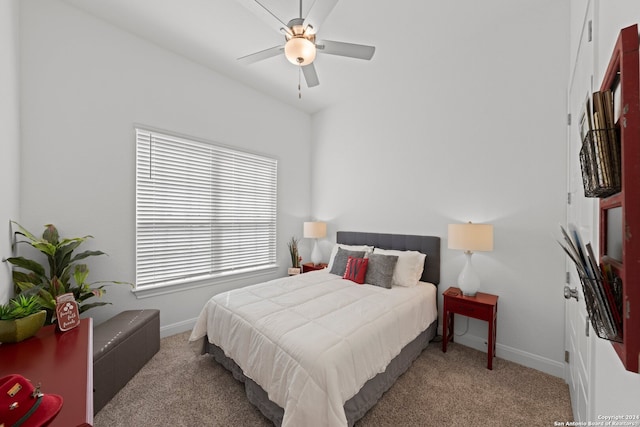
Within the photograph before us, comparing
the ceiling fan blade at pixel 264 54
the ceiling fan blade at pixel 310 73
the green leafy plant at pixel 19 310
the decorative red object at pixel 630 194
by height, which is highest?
the ceiling fan blade at pixel 264 54

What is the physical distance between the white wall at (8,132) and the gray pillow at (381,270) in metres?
3.10

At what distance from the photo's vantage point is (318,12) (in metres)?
1.84

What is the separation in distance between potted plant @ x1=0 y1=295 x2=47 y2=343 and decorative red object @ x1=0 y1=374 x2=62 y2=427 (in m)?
0.70

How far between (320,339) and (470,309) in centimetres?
169

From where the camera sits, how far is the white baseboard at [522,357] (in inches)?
89.0

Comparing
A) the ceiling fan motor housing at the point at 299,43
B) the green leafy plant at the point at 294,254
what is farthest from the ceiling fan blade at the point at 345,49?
the green leafy plant at the point at 294,254

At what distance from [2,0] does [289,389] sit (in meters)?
3.39

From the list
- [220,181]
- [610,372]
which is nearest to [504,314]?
[610,372]

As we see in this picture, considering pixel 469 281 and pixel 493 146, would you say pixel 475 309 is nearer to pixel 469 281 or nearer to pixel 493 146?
pixel 469 281

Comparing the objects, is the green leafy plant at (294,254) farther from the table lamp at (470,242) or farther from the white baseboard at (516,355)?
the table lamp at (470,242)

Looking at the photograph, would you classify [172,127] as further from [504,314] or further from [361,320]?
[504,314]

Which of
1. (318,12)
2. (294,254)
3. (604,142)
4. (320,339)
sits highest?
(318,12)

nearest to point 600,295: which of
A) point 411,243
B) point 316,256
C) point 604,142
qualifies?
point 604,142

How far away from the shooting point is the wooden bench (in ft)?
6.10
